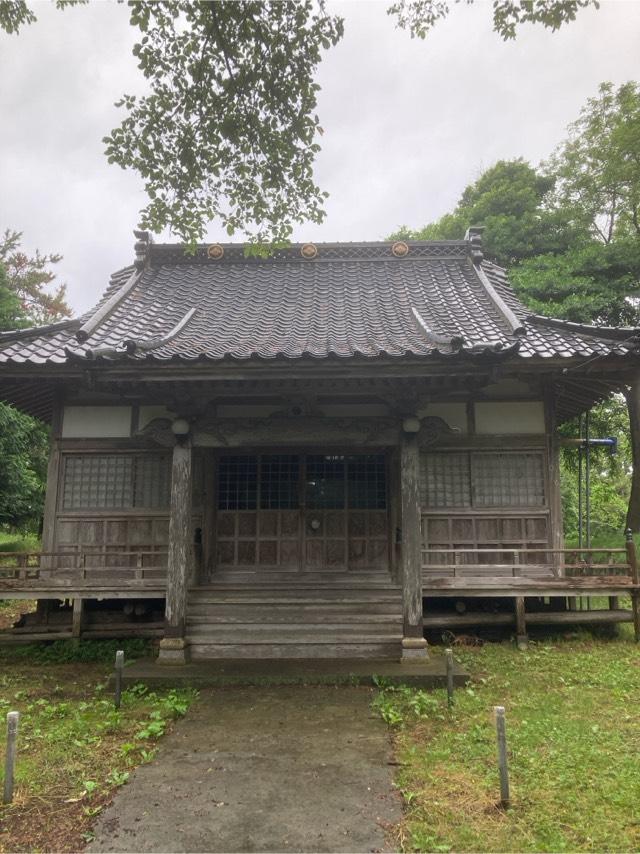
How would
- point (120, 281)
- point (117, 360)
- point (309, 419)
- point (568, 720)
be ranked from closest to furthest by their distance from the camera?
point (568, 720) → point (117, 360) → point (309, 419) → point (120, 281)

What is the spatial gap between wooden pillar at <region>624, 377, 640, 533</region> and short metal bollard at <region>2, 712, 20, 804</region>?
29.5ft

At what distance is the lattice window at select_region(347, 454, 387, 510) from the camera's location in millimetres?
10391

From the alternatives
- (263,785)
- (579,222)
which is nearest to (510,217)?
(579,222)

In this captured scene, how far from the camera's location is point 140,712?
6.56 meters

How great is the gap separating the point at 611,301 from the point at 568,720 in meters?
13.7

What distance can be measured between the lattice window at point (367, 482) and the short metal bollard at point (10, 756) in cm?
669

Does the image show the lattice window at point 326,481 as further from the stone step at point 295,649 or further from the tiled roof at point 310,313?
the stone step at point 295,649

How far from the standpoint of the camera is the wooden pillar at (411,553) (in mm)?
7832

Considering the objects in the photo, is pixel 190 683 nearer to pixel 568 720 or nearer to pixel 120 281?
pixel 568 720

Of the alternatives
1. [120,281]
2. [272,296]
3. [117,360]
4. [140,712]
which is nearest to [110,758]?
[140,712]

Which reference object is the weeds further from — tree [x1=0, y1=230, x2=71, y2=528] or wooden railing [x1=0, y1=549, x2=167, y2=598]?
tree [x1=0, y1=230, x2=71, y2=528]

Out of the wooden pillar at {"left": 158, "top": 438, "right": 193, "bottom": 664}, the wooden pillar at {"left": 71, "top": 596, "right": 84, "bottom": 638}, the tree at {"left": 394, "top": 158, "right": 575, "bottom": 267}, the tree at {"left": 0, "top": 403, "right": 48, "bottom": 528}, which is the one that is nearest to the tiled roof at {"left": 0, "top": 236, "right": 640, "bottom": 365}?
the wooden pillar at {"left": 158, "top": 438, "right": 193, "bottom": 664}

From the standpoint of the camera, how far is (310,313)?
10766 millimetres

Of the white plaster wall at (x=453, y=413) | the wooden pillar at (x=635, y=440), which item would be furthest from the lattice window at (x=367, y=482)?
the wooden pillar at (x=635, y=440)
